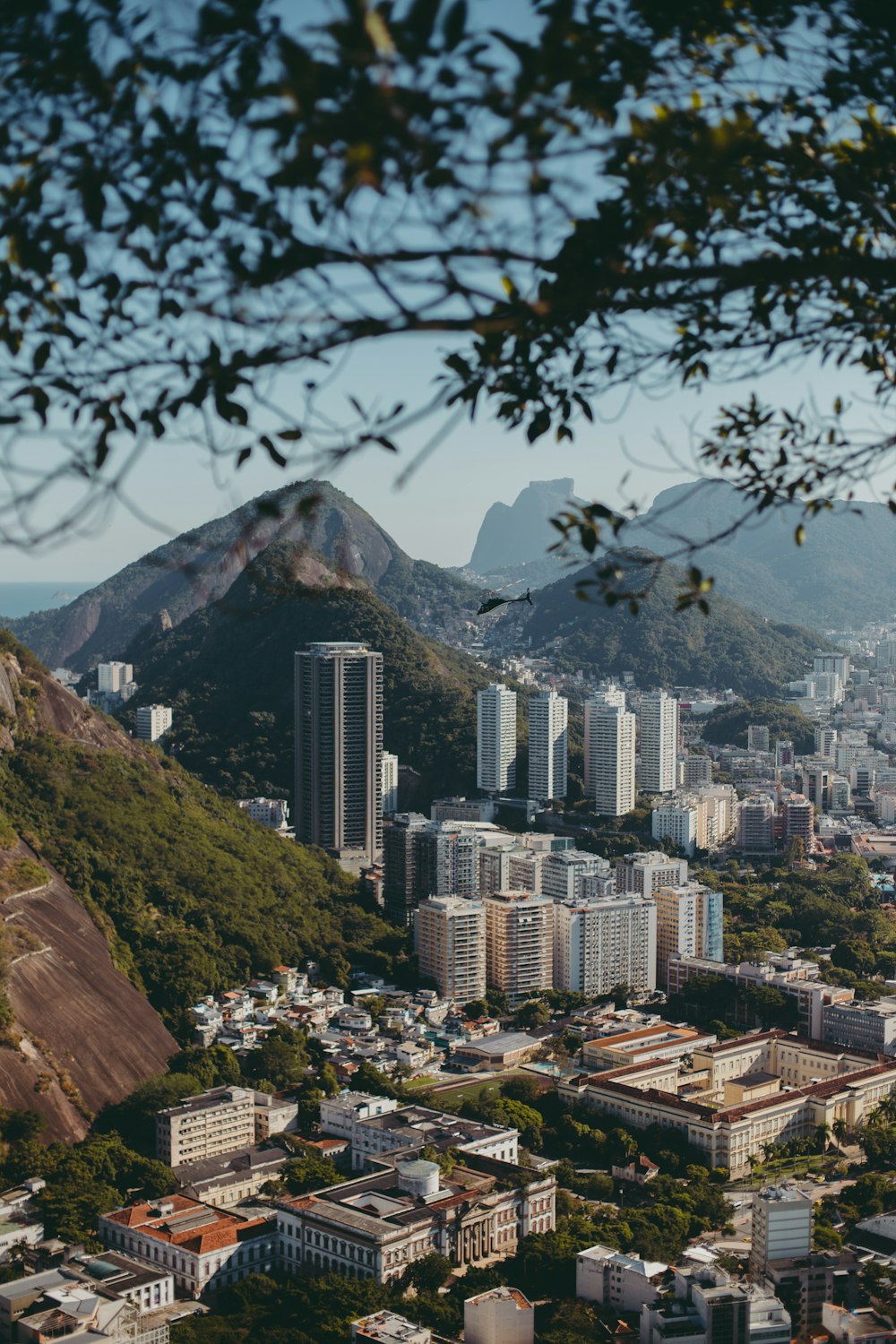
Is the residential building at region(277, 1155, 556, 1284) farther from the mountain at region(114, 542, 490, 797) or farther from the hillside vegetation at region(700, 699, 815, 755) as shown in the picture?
the hillside vegetation at region(700, 699, 815, 755)

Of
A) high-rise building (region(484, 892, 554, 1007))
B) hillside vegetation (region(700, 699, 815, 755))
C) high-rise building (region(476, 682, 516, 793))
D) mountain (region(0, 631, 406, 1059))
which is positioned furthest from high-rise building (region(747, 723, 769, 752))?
high-rise building (region(484, 892, 554, 1007))

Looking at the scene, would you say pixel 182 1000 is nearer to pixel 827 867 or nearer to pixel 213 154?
pixel 827 867

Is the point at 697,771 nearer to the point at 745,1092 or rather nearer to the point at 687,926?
the point at 687,926

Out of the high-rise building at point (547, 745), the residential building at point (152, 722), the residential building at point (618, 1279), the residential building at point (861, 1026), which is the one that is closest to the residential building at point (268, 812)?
the high-rise building at point (547, 745)

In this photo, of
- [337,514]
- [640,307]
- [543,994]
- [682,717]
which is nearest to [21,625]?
[337,514]

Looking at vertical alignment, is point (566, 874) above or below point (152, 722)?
below

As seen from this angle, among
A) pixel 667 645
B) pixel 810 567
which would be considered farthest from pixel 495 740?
pixel 810 567
